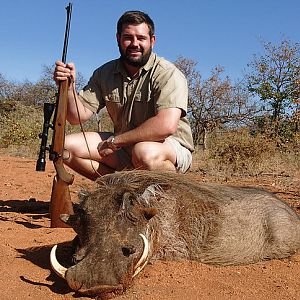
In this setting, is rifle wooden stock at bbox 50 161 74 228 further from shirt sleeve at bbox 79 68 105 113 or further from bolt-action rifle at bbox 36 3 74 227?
shirt sleeve at bbox 79 68 105 113

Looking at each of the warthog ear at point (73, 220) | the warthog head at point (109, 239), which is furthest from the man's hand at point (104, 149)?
the warthog ear at point (73, 220)

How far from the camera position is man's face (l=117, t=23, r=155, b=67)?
4934 millimetres

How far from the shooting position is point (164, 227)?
363 centimetres

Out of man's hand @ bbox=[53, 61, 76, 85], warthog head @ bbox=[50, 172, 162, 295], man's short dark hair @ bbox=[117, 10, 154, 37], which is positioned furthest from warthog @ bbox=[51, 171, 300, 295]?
man's short dark hair @ bbox=[117, 10, 154, 37]

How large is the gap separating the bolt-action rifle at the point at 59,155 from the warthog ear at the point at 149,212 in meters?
1.29

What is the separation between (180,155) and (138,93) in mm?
757

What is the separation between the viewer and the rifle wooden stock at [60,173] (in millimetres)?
4391

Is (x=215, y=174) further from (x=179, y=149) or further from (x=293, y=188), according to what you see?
(x=179, y=149)

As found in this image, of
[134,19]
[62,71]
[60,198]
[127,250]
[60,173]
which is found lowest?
[127,250]

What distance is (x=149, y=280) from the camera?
313cm

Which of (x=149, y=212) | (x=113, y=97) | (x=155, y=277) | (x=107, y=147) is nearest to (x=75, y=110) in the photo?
(x=113, y=97)

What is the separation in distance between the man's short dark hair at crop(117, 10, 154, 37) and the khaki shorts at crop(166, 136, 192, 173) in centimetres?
112

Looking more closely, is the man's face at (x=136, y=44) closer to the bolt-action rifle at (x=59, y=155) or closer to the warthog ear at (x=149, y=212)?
the bolt-action rifle at (x=59, y=155)

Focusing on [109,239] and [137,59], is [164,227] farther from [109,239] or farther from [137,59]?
[137,59]
